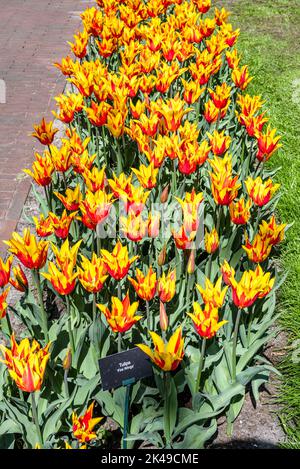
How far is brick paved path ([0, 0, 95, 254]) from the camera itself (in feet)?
15.2

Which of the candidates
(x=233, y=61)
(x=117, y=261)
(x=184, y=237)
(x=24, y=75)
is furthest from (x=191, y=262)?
(x=24, y=75)

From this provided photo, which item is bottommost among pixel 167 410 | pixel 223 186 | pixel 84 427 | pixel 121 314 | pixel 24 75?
pixel 24 75

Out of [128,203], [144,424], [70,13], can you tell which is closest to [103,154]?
[128,203]

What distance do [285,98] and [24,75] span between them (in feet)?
10.4

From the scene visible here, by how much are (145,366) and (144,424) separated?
17.1 inches

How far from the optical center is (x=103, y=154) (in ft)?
13.3

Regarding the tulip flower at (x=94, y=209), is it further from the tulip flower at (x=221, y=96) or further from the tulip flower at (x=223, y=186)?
the tulip flower at (x=221, y=96)

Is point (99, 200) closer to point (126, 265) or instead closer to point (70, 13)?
point (126, 265)

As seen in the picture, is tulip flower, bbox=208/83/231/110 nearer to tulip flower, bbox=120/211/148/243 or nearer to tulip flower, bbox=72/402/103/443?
tulip flower, bbox=120/211/148/243

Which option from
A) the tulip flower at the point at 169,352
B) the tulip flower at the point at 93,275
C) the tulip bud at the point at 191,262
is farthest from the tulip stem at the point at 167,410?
the tulip bud at the point at 191,262

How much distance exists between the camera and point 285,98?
19.8 feet

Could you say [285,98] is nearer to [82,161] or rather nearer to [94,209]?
[82,161]

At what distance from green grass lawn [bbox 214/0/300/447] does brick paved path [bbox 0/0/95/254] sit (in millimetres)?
1976

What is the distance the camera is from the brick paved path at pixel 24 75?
4.64 metres
